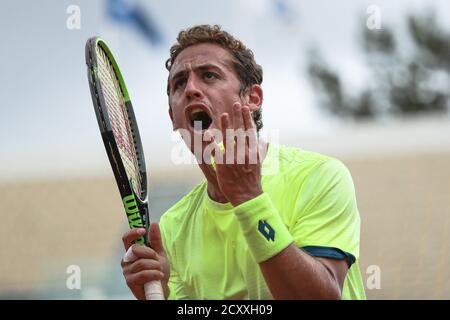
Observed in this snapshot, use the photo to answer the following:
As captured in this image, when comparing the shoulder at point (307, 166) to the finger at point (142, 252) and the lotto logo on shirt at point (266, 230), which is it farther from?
the finger at point (142, 252)

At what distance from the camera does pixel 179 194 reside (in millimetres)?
4461

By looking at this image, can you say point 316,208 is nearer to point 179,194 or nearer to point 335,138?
point 179,194

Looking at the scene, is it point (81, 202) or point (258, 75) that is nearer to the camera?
point (258, 75)

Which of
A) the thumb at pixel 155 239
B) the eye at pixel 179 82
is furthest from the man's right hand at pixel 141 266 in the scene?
the eye at pixel 179 82

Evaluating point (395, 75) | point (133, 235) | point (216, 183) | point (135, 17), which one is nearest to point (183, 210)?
point (216, 183)

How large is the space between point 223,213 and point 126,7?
3.34 metres

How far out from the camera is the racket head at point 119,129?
77.3 inches

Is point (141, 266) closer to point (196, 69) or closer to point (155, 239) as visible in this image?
point (155, 239)

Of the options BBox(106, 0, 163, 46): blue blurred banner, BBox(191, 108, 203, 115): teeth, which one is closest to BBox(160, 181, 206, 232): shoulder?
BBox(191, 108, 203, 115): teeth

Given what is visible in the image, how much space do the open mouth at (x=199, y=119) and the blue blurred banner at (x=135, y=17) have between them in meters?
2.67

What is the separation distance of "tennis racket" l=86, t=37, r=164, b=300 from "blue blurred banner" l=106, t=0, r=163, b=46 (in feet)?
8.24

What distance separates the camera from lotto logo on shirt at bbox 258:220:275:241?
5.88 ft

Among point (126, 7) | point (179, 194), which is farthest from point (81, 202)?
point (126, 7)

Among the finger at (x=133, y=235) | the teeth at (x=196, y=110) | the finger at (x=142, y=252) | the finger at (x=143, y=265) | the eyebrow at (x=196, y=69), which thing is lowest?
the finger at (x=143, y=265)
